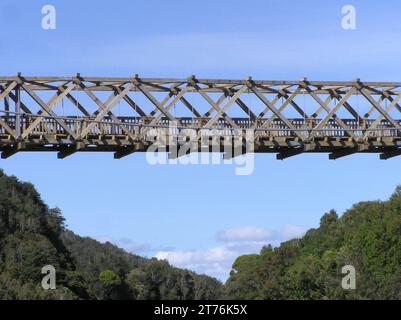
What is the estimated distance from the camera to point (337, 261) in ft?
390

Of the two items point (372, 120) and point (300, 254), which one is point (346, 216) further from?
point (372, 120)

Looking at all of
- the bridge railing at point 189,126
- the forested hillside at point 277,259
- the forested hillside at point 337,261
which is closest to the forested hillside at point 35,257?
the forested hillside at point 277,259

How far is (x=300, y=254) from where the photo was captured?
139750mm

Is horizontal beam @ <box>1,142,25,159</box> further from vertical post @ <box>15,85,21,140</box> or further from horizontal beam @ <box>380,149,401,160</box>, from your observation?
horizontal beam @ <box>380,149,401,160</box>

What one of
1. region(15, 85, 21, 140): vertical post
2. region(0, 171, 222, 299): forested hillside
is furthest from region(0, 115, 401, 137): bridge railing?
region(0, 171, 222, 299): forested hillside

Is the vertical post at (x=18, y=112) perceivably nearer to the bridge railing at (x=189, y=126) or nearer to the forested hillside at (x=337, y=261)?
the bridge railing at (x=189, y=126)

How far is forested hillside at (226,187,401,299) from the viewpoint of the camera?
112562 mm

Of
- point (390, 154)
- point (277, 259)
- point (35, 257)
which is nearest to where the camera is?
point (390, 154)

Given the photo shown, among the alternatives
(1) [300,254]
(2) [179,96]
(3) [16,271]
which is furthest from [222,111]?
(1) [300,254]

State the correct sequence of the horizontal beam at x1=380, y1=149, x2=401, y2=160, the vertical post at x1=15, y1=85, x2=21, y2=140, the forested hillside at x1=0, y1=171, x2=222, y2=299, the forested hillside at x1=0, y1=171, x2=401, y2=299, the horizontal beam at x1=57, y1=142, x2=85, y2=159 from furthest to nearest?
the forested hillside at x1=0, y1=171, x2=401, y2=299
the forested hillside at x1=0, y1=171, x2=222, y2=299
the horizontal beam at x1=380, y1=149, x2=401, y2=160
the horizontal beam at x1=57, y1=142, x2=85, y2=159
the vertical post at x1=15, y1=85, x2=21, y2=140

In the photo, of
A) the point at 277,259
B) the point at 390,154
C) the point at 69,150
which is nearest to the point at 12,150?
the point at 69,150

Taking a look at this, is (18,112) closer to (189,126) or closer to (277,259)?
(189,126)
